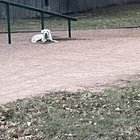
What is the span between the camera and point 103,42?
1412 centimetres

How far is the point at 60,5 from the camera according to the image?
28.2 meters

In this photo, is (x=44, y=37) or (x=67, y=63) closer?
(x=67, y=63)

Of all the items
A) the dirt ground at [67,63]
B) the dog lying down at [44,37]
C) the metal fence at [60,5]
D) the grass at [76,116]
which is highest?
the metal fence at [60,5]

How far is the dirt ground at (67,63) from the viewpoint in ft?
27.5

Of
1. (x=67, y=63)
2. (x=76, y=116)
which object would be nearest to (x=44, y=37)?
(x=67, y=63)

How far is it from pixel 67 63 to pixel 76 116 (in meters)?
4.35

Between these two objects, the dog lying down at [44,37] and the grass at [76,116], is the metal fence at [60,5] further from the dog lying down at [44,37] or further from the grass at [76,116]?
the grass at [76,116]

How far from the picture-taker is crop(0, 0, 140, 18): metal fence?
25.8 meters

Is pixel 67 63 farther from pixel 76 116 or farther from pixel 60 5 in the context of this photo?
pixel 60 5

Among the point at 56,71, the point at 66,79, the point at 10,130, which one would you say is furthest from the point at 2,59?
the point at 10,130

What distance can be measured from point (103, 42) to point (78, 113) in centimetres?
776

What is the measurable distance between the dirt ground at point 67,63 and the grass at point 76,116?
63 cm

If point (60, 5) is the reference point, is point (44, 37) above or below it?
below

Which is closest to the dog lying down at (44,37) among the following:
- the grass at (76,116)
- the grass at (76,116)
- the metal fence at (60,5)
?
the grass at (76,116)
